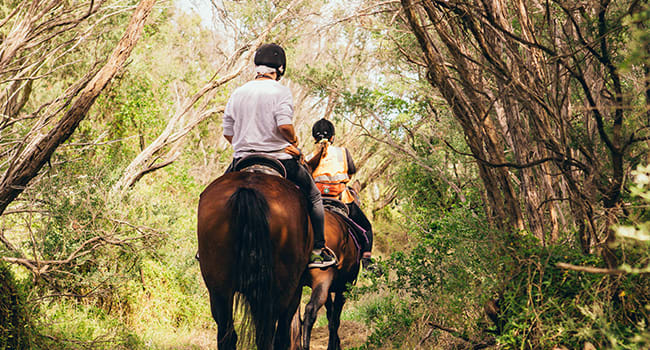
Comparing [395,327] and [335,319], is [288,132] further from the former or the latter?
[335,319]

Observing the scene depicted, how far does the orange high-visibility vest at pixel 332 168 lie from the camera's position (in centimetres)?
710

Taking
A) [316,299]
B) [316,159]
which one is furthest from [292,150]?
[316,159]

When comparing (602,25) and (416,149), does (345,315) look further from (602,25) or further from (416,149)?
(602,25)

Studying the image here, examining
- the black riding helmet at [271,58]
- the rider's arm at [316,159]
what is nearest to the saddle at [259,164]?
the black riding helmet at [271,58]

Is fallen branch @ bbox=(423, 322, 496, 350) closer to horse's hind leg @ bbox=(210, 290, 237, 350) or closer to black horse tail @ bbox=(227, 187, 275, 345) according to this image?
black horse tail @ bbox=(227, 187, 275, 345)

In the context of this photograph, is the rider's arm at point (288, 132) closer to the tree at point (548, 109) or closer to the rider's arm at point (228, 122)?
the rider's arm at point (228, 122)

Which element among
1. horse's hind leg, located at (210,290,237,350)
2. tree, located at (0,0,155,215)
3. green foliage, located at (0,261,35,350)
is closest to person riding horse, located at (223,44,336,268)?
horse's hind leg, located at (210,290,237,350)

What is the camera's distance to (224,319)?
4.36 m

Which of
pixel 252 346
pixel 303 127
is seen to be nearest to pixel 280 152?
pixel 252 346

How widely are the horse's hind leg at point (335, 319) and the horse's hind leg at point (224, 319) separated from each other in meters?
3.00

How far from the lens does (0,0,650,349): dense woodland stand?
126 inches

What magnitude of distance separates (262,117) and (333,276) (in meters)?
2.40

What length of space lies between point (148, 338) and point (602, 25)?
6.83 m

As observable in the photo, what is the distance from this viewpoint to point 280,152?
16.2 ft
